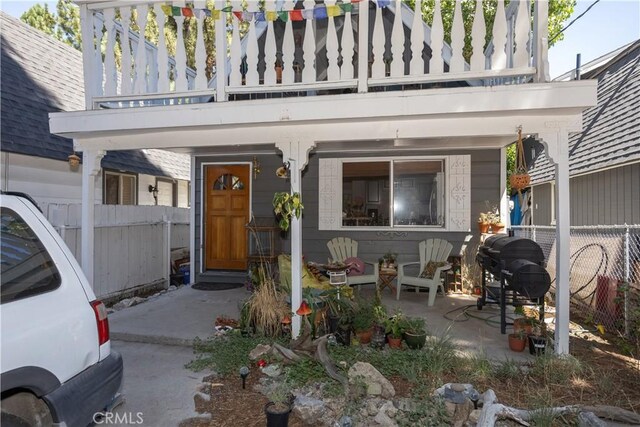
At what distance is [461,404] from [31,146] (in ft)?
21.7

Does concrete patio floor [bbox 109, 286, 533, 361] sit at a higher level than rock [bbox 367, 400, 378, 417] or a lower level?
higher

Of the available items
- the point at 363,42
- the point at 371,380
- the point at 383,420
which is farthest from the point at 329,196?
the point at 383,420

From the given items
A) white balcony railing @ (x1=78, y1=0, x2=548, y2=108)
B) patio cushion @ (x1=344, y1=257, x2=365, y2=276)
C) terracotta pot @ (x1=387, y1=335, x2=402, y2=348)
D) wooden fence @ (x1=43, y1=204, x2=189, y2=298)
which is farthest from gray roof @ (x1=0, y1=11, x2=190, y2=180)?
terracotta pot @ (x1=387, y1=335, x2=402, y2=348)

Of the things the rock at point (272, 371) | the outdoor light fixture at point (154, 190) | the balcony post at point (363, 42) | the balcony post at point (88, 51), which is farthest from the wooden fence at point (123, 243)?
the balcony post at point (363, 42)

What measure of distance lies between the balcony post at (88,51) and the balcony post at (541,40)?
431cm

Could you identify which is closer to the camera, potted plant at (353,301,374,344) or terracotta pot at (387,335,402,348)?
terracotta pot at (387,335,402,348)

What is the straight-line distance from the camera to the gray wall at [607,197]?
5.43m

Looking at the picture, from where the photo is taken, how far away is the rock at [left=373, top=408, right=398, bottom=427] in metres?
2.46

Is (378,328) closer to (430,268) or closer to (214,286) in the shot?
(430,268)

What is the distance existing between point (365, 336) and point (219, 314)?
206 centimetres

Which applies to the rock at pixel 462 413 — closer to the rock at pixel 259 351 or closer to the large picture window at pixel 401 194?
the rock at pixel 259 351

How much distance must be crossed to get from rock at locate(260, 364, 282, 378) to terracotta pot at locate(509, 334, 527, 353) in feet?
7.41

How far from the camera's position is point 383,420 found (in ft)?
8.18

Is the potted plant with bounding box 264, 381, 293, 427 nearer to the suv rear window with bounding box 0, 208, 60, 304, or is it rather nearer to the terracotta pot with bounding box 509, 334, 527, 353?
the suv rear window with bounding box 0, 208, 60, 304
